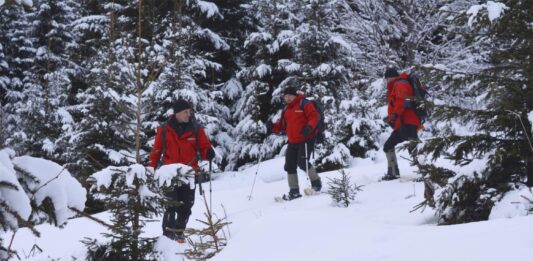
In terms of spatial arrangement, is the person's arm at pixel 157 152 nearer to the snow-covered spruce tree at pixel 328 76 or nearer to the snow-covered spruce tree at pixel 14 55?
the snow-covered spruce tree at pixel 328 76

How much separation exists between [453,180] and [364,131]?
10.2m

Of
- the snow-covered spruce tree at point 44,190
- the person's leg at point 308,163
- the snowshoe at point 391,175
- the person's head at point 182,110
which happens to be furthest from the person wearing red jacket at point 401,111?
the snow-covered spruce tree at point 44,190

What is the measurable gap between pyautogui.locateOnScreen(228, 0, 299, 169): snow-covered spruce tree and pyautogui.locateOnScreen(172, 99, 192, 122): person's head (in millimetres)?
9448

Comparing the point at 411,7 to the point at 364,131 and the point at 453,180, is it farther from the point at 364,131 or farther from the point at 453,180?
the point at 453,180

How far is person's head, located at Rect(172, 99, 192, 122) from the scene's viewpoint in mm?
6621

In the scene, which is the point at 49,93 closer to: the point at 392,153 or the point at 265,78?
the point at 265,78

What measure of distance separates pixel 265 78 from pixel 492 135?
12972mm

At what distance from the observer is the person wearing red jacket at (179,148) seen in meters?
6.49

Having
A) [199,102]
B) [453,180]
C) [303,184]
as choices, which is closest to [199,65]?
[199,102]

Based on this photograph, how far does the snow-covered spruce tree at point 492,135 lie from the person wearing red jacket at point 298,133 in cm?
336

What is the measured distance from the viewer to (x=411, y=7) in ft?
53.5

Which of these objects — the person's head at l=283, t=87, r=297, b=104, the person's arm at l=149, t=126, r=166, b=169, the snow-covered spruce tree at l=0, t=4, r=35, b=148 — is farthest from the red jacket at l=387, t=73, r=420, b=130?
the snow-covered spruce tree at l=0, t=4, r=35, b=148

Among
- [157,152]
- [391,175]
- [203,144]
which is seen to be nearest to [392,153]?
[391,175]

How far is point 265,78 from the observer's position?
17.6 metres
